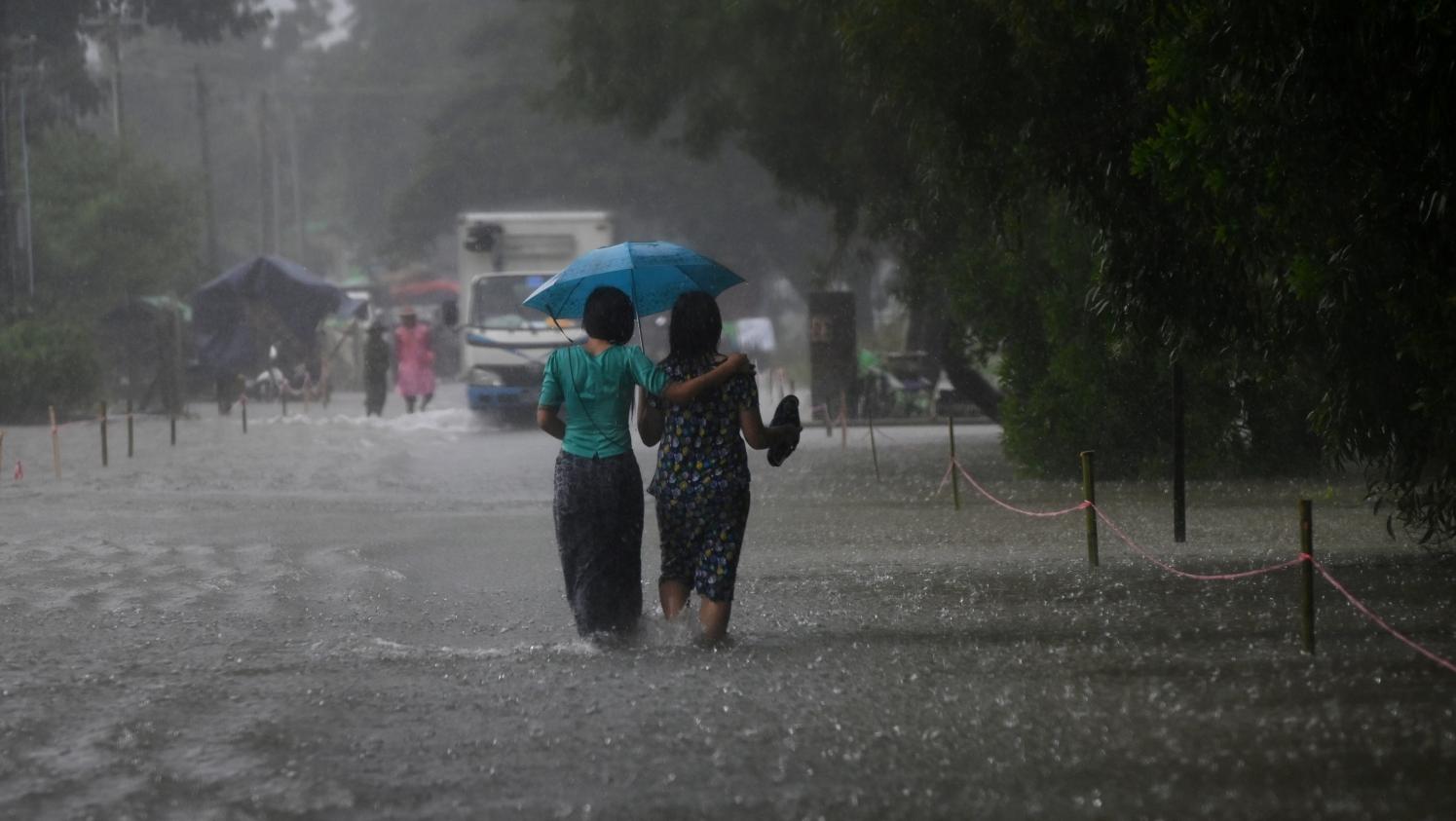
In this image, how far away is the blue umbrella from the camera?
9.36 meters

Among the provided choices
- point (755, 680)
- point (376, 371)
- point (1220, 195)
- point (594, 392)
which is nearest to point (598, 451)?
point (594, 392)

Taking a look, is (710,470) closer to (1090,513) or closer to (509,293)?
(1090,513)

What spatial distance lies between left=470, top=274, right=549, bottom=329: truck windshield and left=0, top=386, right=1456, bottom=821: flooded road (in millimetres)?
15758

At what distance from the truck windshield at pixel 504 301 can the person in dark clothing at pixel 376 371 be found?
3392 millimetres

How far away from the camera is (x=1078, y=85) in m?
11.3

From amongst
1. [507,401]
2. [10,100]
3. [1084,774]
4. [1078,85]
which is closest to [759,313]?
[10,100]

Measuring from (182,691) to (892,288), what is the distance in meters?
16.3

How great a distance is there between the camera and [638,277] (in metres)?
9.41

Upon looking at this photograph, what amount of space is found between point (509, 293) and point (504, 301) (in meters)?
0.19

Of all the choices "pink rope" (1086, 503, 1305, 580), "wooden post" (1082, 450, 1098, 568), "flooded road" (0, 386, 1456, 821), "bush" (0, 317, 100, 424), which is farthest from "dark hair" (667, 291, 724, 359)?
"bush" (0, 317, 100, 424)

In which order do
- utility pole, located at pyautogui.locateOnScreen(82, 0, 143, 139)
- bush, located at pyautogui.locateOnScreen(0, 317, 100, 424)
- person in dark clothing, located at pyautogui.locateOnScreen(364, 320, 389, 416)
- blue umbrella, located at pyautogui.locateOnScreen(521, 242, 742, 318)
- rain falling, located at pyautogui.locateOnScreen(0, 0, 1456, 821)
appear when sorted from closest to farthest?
1. rain falling, located at pyautogui.locateOnScreen(0, 0, 1456, 821)
2. blue umbrella, located at pyautogui.locateOnScreen(521, 242, 742, 318)
3. bush, located at pyautogui.locateOnScreen(0, 317, 100, 424)
4. person in dark clothing, located at pyautogui.locateOnScreen(364, 320, 389, 416)
5. utility pole, located at pyautogui.locateOnScreen(82, 0, 143, 139)

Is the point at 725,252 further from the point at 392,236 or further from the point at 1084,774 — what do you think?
the point at 1084,774

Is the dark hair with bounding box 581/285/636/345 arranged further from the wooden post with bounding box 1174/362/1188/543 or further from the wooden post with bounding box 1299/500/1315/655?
the wooden post with bounding box 1174/362/1188/543

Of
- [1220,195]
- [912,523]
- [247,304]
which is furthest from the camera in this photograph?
[247,304]
